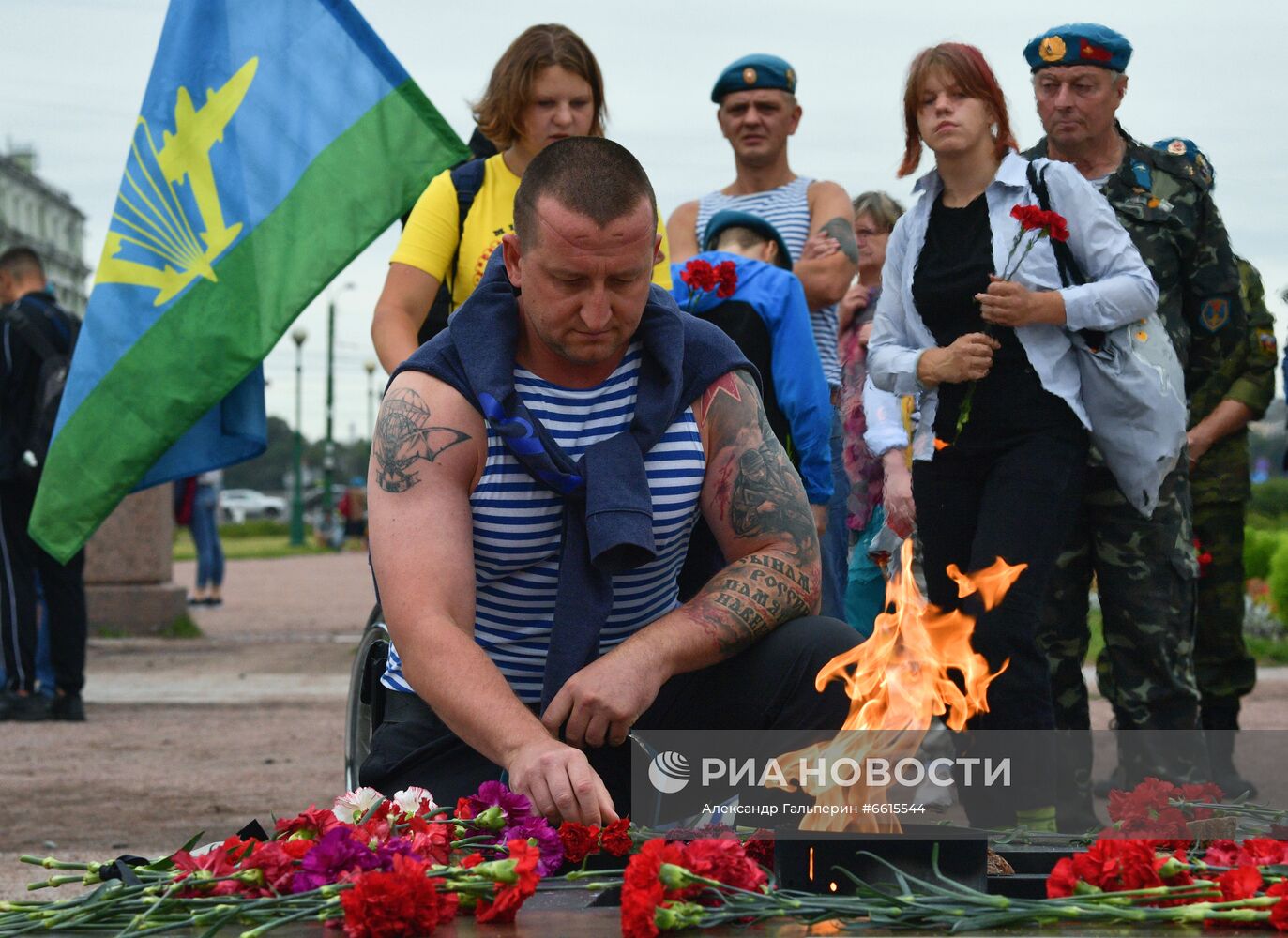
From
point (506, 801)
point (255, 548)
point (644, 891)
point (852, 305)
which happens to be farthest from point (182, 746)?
point (255, 548)

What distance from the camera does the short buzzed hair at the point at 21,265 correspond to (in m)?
9.73

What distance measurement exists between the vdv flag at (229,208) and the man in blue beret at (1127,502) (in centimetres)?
219

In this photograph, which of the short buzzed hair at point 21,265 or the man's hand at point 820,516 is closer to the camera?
the man's hand at point 820,516

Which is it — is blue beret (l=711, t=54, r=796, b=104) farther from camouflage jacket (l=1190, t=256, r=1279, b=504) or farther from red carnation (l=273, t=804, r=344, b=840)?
red carnation (l=273, t=804, r=344, b=840)

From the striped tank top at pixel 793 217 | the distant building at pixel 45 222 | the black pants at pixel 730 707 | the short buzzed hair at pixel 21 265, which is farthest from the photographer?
the distant building at pixel 45 222

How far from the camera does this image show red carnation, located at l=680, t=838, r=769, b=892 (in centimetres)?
255

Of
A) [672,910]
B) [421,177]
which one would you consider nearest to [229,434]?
[421,177]

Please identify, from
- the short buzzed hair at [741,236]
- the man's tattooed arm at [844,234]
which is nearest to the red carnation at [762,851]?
the short buzzed hair at [741,236]

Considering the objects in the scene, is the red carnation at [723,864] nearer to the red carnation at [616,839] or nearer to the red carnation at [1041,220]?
the red carnation at [616,839]

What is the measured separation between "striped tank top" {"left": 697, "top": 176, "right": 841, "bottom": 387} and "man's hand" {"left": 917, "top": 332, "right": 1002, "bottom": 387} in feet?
4.27

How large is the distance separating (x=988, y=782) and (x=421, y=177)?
2903 mm

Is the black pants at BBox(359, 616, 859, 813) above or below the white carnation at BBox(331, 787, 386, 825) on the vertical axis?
above

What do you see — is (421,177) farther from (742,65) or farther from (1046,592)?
(1046,592)

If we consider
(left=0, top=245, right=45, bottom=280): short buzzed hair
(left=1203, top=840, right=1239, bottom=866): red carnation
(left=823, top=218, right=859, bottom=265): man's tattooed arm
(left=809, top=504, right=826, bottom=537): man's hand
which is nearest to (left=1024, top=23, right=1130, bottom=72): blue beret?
(left=823, top=218, right=859, bottom=265): man's tattooed arm
